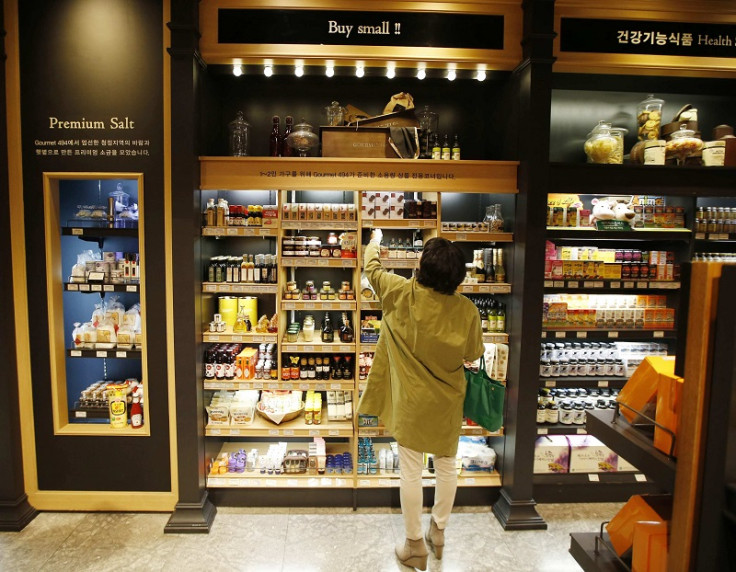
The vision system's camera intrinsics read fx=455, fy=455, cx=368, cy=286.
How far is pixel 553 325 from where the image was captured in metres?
3.74

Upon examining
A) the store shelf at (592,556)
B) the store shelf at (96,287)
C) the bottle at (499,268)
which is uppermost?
the bottle at (499,268)

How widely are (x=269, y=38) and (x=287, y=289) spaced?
183 centimetres

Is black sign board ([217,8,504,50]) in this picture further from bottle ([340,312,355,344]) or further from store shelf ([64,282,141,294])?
bottle ([340,312,355,344])

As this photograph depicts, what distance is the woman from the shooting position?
2668 mm

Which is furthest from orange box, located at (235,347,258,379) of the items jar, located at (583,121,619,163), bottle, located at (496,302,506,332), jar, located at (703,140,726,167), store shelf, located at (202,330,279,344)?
jar, located at (703,140,726,167)

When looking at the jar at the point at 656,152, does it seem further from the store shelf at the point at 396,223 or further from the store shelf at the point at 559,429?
the store shelf at the point at 559,429

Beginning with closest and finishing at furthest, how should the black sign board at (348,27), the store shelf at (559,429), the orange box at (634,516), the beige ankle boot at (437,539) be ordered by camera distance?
the orange box at (634,516), the beige ankle boot at (437,539), the black sign board at (348,27), the store shelf at (559,429)

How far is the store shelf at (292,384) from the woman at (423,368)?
0.62 m

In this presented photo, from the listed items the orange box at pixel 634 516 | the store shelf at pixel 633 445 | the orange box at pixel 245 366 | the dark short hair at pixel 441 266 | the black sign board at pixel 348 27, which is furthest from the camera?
the orange box at pixel 245 366

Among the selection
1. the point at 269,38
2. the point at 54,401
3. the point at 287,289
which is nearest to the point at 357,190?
the point at 287,289

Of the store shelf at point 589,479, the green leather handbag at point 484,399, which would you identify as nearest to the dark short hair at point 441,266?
the green leather handbag at point 484,399

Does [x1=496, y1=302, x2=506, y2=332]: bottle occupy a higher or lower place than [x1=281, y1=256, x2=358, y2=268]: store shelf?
lower

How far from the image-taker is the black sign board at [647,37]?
3.29 meters

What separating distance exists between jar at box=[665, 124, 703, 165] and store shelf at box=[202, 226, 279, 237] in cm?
314
